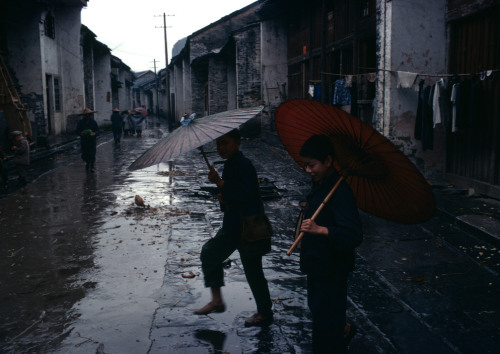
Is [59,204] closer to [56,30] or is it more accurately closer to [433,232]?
[433,232]

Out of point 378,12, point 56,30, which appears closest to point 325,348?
point 378,12

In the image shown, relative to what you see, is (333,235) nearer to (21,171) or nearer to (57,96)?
(21,171)

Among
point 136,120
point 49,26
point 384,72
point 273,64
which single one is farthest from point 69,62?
point 384,72

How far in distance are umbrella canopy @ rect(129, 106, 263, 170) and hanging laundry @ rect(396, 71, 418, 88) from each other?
6.11m

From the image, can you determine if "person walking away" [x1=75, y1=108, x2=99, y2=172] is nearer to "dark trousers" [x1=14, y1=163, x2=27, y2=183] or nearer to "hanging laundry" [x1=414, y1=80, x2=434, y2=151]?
"dark trousers" [x1=14, y1=163, x2=27, y2=183]

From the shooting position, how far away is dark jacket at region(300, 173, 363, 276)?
Answer: 8.23ft

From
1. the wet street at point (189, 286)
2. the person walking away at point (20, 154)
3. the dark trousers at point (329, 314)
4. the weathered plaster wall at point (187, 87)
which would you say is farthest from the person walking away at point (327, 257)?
the weathered plaster wall at point (187, 87)

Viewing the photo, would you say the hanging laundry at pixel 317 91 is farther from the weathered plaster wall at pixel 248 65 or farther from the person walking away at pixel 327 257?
the person walking away at pixel 327 257

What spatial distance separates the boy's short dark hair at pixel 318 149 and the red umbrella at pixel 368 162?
96 millimetres

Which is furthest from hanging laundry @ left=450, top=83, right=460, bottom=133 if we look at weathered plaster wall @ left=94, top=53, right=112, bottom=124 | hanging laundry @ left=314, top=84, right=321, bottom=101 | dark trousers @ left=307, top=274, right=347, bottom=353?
weathered plaster wall @ left=94, top=53, right=112, bottom=124

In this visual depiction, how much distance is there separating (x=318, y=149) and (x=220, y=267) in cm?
162

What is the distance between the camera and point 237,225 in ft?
12.0

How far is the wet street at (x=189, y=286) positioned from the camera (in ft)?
11.4

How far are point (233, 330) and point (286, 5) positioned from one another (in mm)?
17655
